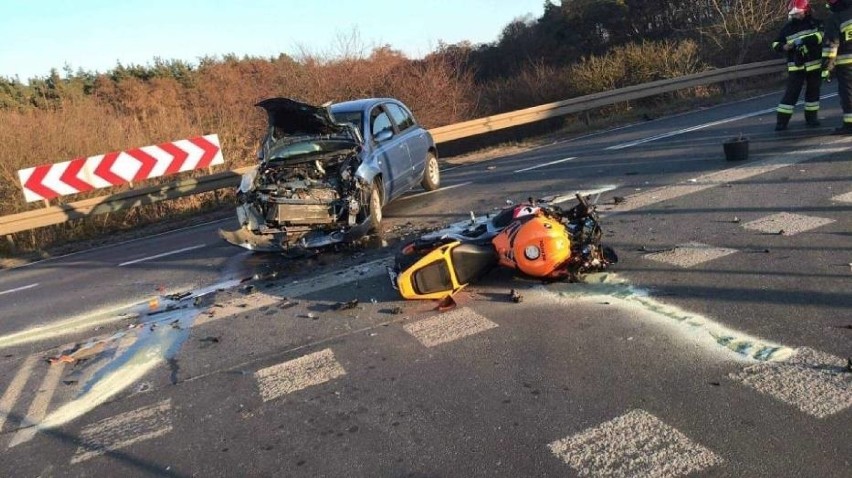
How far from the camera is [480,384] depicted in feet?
12.7

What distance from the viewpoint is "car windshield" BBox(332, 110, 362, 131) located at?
29.0 feet

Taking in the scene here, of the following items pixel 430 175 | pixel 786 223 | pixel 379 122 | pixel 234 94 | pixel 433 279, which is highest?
pixel 234 94

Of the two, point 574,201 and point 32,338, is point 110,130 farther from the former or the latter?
point 574,201

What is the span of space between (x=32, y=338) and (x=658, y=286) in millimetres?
5579

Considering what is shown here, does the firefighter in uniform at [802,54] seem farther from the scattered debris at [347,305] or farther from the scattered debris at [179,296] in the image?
the scattered debris at [179,296]

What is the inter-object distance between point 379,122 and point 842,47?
6.54 metres

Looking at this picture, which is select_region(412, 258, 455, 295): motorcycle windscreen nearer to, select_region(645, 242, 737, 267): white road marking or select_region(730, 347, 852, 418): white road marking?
select_region(645, 242, 737, 267): white road marking

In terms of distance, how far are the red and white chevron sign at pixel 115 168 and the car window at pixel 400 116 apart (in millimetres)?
5854

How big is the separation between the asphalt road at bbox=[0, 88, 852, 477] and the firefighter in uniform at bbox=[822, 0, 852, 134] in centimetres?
181

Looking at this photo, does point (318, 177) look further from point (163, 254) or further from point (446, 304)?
point (446, 304)

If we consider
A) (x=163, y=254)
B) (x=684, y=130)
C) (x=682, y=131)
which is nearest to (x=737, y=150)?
(x=682, y=131)

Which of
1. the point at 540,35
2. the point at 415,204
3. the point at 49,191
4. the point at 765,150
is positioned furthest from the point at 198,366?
the point at 540,35

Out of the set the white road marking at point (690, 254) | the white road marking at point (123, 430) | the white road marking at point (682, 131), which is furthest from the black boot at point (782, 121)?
the white road marking at point (123, 430)

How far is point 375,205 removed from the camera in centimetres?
798
